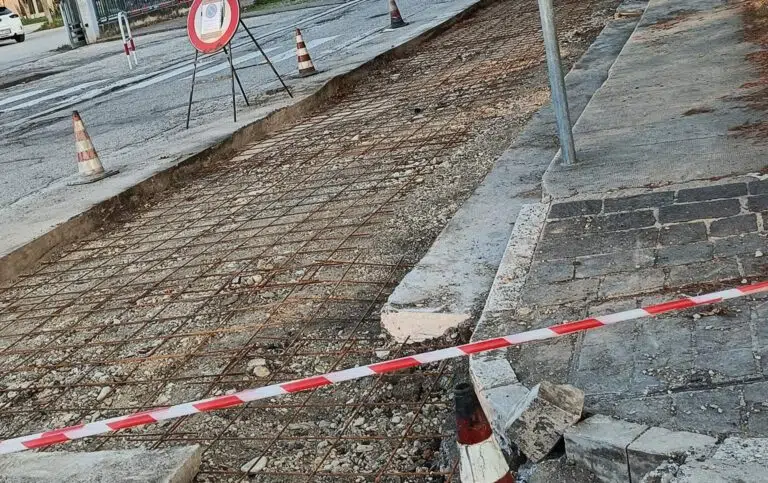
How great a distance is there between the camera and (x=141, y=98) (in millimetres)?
14945

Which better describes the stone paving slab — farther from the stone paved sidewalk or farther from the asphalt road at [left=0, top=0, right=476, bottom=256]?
the asphalt road at [left=0, top=0, right=476, bottom=256]

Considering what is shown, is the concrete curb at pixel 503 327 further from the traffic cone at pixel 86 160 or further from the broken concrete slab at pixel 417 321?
the traffic cone at pixel 86 160

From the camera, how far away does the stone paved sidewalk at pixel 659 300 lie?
313 cm

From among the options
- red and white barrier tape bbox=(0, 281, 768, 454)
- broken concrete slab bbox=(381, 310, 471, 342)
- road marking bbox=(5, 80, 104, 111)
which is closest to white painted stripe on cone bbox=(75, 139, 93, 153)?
broken concrete slab bbox=(381, 310, 471, 342)

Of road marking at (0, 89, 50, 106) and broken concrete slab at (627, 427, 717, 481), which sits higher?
road marking at (0, 89, 50, 106)

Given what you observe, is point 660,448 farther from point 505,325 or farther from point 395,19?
point 395,19

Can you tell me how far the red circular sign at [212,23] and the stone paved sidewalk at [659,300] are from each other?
6672mm

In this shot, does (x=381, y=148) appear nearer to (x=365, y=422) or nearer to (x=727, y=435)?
(x=365, y=422)

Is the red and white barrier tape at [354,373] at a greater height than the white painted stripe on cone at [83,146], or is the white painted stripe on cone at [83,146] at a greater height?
the white painted stripe on cone at [83,146]

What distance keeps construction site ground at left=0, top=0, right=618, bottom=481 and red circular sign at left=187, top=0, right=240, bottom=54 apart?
160cm

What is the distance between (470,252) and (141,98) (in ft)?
35.6

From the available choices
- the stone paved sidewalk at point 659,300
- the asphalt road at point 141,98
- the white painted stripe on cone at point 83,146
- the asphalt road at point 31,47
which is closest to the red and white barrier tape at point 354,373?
the stone paved sidewalk at point 659,300

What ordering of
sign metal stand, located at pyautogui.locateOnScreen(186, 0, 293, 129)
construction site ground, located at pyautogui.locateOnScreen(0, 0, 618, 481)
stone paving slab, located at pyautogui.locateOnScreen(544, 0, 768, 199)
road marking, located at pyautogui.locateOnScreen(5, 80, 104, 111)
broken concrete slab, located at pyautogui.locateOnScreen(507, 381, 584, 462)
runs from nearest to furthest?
Answer: 1. broken concrete slab, located at pyautogui.locateOnScreen(507, 381, 584, 462)
2. construction site ground, located at pyautogui.locateOnScreen(0, 0, 618, 481)
3. stone paving slab, located at pyautogui.locateOnScreen(544, 0, 768, 199)
4. sign metal stand, located at pyautogui.locateOnScreen(186, 0, 293, 129)
5. road marking, located at pyautogui.locateOnScreen(5, 80, 104, 111)

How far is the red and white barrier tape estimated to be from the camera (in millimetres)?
3533
